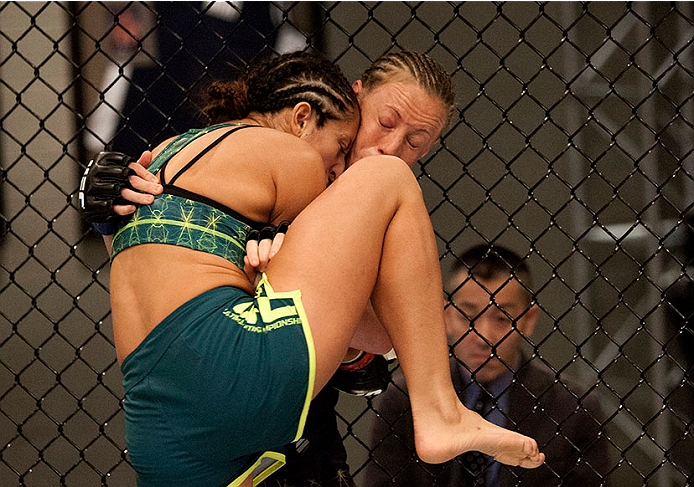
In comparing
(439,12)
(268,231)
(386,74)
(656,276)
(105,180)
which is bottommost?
(105,180)

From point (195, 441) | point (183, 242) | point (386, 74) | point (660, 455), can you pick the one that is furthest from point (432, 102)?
point (660, 455)

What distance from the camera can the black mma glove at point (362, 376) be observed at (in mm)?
1683

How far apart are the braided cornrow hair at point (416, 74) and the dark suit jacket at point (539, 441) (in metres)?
0.79

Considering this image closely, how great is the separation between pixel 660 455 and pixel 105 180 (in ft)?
9.59

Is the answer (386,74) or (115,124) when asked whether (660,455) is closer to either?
(386,74)

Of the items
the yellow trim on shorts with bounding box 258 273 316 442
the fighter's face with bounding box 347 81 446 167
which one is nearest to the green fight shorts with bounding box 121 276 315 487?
the yellow trim on shorts with bounding box 258 273 316 442

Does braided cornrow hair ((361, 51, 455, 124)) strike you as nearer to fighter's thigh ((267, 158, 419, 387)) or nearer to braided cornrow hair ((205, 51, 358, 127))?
braided cornrow hair ((205, 51, 358, 127))

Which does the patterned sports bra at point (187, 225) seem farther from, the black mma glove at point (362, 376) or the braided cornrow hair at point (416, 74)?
the braided cornrow hair at point (416, 74)

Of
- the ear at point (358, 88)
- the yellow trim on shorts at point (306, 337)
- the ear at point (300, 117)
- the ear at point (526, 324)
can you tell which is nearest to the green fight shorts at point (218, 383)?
the yellow trim on shorts at point (306, 337)

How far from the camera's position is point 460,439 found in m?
1.31

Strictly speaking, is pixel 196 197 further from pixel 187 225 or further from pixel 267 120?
pixel 267 120

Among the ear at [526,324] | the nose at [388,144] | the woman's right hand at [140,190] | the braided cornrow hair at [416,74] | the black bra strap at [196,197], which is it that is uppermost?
the braided cornrow hair at [416,74]

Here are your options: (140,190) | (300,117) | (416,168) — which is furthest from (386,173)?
(416,168)

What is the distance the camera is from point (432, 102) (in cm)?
178
